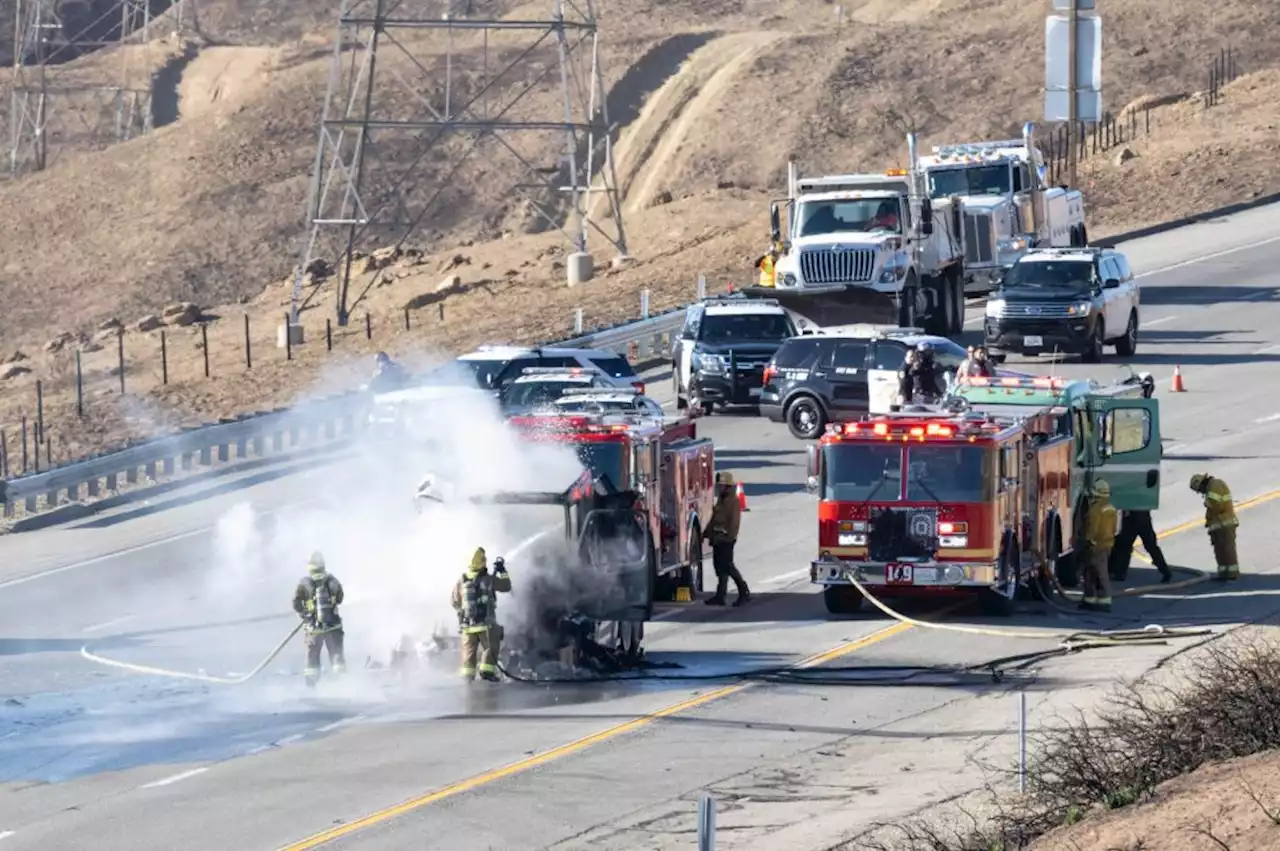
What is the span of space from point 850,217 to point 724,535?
62.0ft

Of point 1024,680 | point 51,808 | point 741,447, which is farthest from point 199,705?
point 741,447

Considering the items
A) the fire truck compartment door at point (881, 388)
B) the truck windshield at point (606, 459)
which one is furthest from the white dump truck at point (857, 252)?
the truck windshield at point (606, 459)

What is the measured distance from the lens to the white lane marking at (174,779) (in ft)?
61.3

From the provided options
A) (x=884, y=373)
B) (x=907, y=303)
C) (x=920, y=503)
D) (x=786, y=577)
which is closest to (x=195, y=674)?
(x=920, y=503)

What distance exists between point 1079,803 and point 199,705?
32.9 feet

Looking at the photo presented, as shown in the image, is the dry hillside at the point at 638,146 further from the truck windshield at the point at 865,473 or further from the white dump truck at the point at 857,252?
the truck windshield at the point at 865,473

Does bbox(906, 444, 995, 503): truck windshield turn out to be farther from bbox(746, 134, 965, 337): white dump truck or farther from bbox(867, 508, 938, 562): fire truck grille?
bbox(746, 134, 965, 337): white dump truck

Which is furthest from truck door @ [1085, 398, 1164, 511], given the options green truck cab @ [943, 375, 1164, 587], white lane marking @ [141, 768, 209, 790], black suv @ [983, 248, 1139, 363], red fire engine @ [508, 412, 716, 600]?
black suv @ [983, 248, 1139, 363]

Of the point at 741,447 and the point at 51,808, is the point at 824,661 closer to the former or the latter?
the point at 51,808

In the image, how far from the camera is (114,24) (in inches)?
4641

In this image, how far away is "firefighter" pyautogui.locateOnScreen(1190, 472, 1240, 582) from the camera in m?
26.5

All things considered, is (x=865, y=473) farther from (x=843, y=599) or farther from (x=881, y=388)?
(x=881, y=388)

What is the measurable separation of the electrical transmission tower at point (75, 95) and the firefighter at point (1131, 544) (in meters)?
70.9

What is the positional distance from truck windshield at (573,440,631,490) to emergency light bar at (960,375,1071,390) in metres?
4.63
